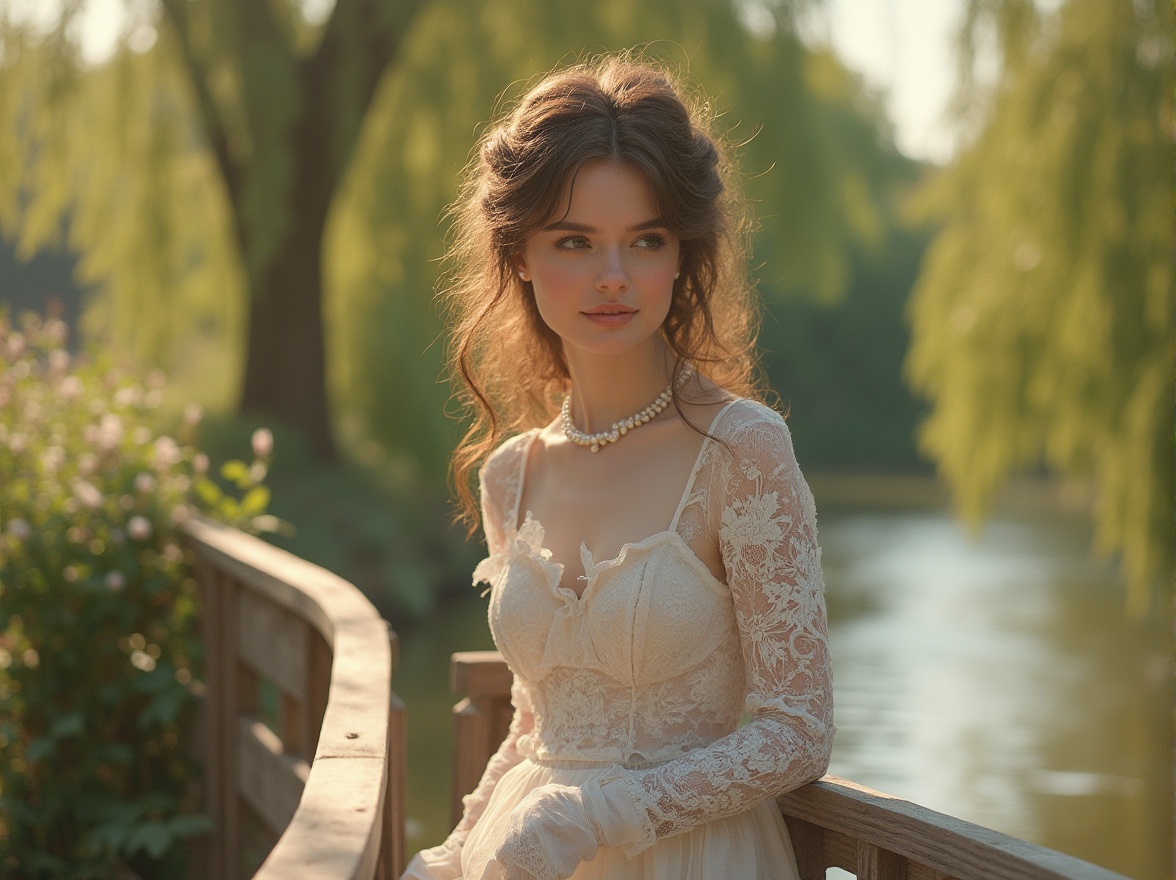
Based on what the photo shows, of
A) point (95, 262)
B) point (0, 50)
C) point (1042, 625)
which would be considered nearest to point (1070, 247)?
point (1042, 625)

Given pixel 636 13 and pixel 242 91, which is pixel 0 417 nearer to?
pixel 242 91

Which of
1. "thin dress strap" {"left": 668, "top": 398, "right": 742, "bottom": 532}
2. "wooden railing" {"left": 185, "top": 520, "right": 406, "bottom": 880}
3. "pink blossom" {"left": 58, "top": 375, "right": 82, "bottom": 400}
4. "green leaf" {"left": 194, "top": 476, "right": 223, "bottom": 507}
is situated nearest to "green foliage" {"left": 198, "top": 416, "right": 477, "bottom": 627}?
"pink blossom" {"left": 58, "top": 375, "right": 82, "bottom": 400}

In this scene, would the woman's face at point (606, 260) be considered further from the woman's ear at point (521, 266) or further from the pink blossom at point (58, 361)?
the pink blossom at point (58, 361)

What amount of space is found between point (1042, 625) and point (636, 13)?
4.73 meters

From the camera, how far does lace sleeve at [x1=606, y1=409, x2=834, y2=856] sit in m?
1.73

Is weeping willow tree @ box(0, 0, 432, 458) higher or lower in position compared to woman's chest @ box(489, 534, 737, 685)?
higher

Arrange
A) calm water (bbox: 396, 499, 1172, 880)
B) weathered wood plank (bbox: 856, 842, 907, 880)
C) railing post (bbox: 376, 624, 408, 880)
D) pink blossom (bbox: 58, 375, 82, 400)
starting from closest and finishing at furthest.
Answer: weathered wood plank (bbox: 856, 842, 907, 880)
railing post (bbox: 376, 624, 408, 880)
pink blossom (bbox: 58, 375, 82, 400)
calm water (bbox: 396, 499, 1172, 880)

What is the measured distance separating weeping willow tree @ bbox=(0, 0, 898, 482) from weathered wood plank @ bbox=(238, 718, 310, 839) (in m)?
6.35

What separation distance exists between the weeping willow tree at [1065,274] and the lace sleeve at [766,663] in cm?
493

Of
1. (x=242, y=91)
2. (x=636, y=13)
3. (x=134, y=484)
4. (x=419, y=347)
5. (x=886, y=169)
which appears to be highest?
(x=886, y=169)

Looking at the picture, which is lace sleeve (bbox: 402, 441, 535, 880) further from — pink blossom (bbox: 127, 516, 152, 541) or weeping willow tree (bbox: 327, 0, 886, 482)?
weeping willow tree (bbox: 327, 0, 886, 482)

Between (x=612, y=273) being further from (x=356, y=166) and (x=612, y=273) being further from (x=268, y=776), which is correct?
(x=356, y=166)

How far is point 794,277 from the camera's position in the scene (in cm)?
943

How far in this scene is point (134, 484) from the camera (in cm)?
387
